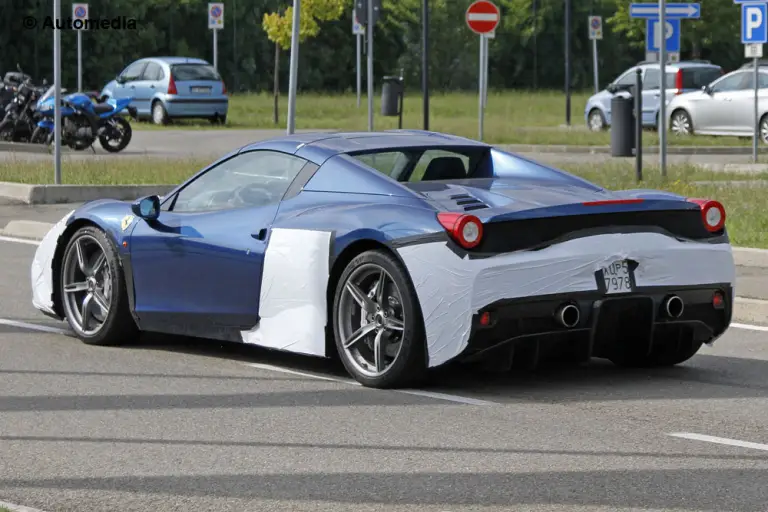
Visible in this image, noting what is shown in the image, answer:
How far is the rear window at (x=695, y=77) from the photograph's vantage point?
38.3 metres

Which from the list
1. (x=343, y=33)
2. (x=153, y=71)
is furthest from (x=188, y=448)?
(x=343, y=33)

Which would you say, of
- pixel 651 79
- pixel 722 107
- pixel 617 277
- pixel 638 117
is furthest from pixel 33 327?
pixel 651 79

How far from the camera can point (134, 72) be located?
42156mm

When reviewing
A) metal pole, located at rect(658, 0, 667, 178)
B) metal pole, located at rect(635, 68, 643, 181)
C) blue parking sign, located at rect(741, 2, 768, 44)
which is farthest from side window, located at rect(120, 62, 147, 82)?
metal pole, located at rect(658, 0, 667, 178)

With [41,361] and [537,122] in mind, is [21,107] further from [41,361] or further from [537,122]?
[41,361]

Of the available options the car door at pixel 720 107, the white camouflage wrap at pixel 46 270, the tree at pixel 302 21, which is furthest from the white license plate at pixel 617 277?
the tree at pixel 302 21

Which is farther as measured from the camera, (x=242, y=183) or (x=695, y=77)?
(x=695, y=77)

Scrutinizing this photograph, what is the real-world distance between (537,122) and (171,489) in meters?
39.2

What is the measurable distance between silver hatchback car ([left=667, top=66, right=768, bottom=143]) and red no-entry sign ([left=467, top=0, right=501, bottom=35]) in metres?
6.51

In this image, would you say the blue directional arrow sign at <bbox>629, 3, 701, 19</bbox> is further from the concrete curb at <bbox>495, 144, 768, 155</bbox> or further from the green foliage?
the green foliage

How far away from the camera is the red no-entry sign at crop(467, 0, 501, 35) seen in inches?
1114

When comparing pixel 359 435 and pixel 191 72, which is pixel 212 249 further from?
pixel 191 72

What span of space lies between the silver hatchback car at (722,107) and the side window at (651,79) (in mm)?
2401

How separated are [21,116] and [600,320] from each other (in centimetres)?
2589
